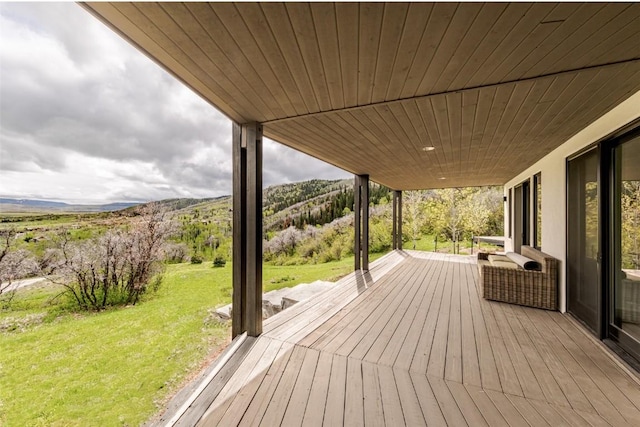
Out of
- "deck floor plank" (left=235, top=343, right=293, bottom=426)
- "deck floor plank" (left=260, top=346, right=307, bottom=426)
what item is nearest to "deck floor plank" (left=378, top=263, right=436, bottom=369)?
"deck floor plank" (left=260, top=346, right=307, bottom=426)

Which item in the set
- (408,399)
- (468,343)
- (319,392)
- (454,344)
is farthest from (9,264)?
(468,343)

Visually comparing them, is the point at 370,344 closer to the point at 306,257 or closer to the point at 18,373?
the point at 18,373

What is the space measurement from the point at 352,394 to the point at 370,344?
780mm

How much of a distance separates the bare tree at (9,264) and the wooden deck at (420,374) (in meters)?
1.76

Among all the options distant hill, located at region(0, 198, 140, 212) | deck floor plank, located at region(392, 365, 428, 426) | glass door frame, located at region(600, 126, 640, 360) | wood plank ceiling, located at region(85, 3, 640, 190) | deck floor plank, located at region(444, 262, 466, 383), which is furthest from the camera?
glass door frame, located at region(600, 126, 640, 360)

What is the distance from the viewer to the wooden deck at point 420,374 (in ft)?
5.38

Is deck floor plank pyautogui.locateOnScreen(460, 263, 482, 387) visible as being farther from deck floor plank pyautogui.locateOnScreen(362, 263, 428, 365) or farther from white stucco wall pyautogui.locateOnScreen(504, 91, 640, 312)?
white stucco wall pyautogui.locateOnScreen(504, 91, 640, 312)

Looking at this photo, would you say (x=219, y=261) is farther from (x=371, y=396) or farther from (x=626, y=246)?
(x=626, y=246)

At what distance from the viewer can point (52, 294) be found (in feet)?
7.92

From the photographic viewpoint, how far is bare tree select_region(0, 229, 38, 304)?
192cm

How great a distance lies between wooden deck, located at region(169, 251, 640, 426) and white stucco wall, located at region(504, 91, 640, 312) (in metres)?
0.97

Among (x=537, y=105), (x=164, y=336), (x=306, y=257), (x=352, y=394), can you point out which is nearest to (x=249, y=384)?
(x=352, y=394)

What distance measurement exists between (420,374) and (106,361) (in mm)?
2910

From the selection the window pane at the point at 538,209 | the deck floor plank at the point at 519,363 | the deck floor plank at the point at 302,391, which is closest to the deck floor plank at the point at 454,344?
the deck floor plank at the point at 519,363
